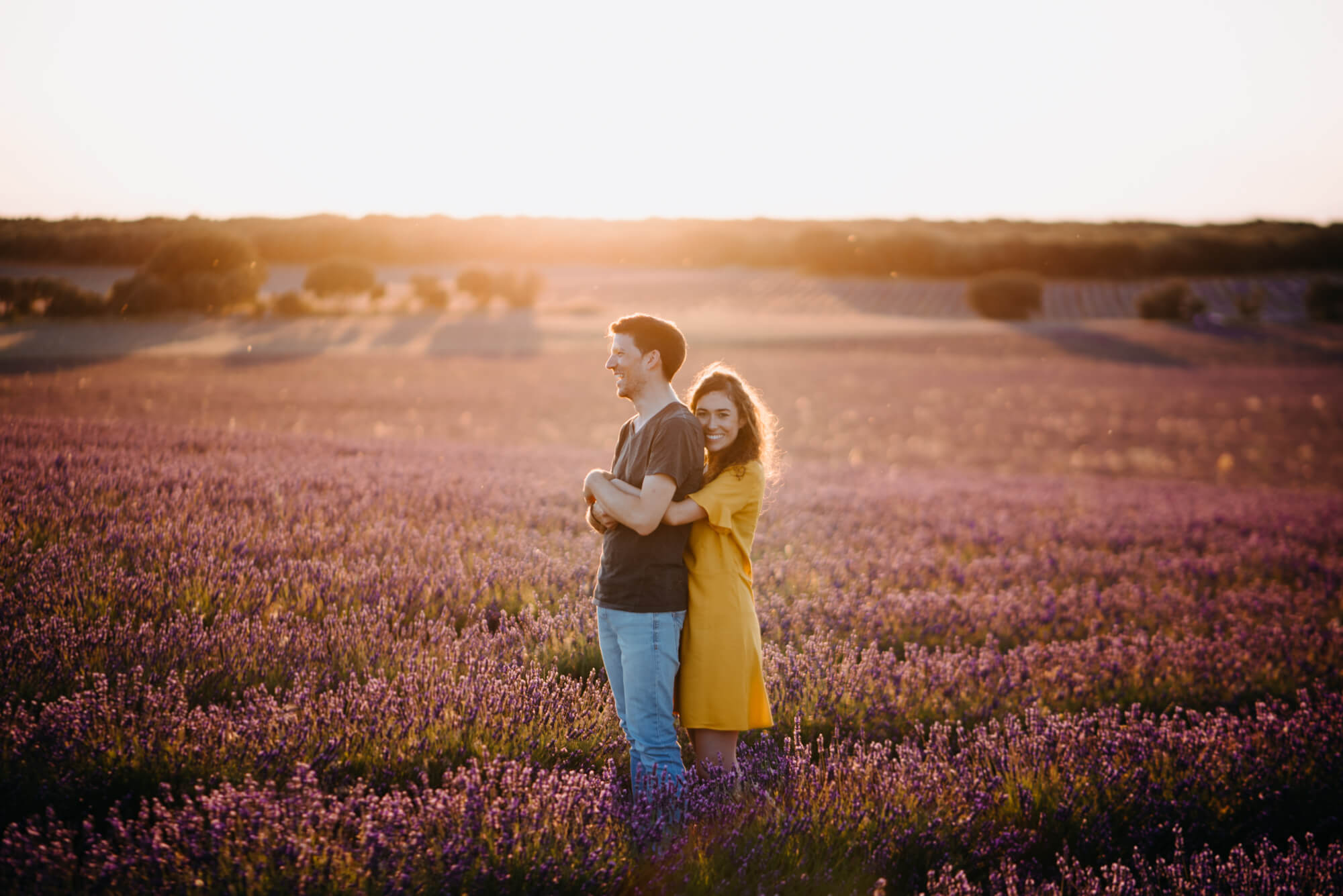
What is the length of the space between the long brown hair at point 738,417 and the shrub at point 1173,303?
172 ft

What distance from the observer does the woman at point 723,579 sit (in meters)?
Answer: 2.50

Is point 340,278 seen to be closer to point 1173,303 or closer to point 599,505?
point 599,505

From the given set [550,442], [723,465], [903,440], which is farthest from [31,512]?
[903,440]

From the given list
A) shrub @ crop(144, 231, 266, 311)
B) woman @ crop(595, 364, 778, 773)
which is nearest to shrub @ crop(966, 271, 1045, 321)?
shrub @ crop(144, 231, 266, 311)

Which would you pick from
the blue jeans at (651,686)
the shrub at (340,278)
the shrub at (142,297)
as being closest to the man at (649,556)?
the blue jeans at (651,686)

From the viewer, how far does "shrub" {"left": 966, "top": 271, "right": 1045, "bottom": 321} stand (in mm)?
48281

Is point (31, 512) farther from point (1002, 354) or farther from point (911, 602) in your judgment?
point (1002, 354)

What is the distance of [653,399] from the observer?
100 inches

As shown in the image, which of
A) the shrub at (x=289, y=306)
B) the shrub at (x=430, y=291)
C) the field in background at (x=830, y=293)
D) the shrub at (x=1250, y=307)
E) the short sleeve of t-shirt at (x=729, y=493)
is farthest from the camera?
the field in background at (x=830, y=293)

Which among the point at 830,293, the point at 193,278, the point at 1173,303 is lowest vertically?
the point at 193,278

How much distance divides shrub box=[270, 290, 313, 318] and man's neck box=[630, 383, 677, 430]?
43.0 feet

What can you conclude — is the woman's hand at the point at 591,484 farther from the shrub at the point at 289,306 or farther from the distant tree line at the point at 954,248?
the distant tree line at the point at 954,248

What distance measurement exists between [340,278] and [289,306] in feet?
9.71

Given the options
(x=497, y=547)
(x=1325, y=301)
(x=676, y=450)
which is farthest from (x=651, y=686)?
(x=1325, y=301)
